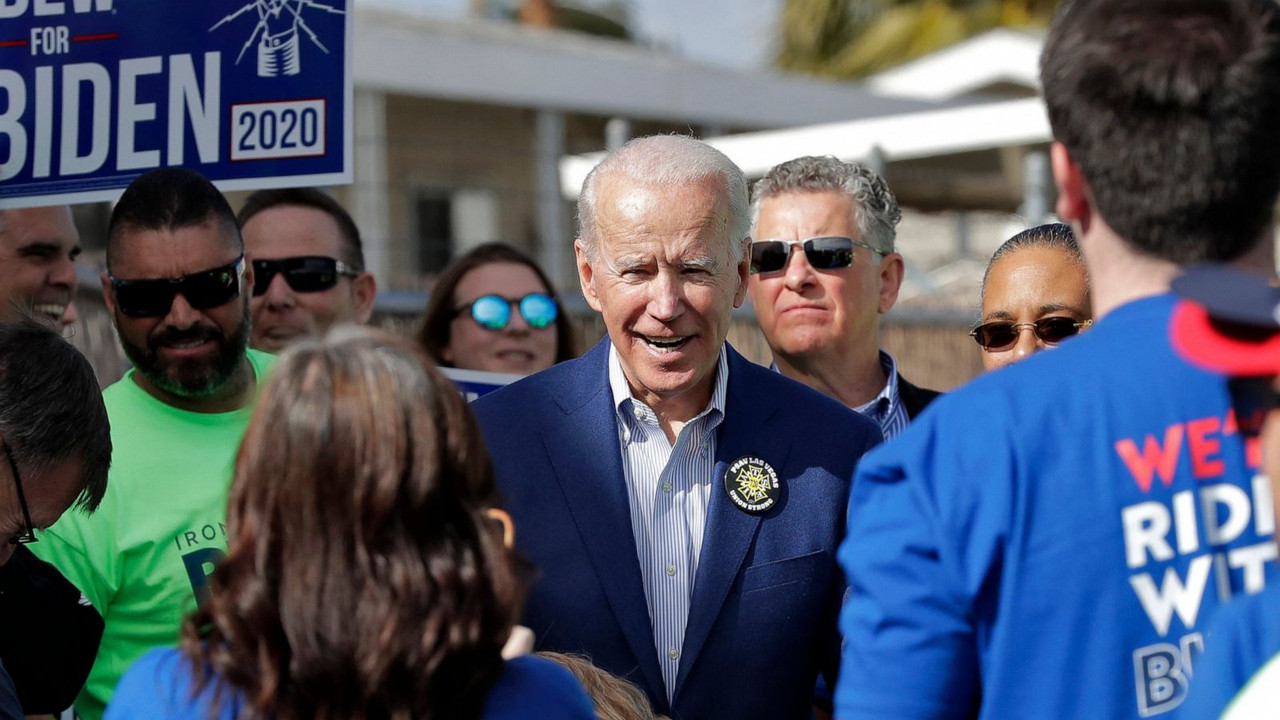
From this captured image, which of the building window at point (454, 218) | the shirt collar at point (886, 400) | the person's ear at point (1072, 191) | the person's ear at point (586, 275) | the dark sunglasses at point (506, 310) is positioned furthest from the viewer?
the building window at point (454, 218)

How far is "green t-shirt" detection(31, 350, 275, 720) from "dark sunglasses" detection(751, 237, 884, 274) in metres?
1.68

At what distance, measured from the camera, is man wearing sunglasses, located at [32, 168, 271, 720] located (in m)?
3.41

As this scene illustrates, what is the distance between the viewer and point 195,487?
356 cm

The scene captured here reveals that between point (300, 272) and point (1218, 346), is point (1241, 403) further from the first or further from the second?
point (300, 272)

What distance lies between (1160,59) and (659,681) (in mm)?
1747

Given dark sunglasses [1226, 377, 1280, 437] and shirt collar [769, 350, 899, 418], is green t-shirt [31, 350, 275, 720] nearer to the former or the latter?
shirt collar [769, 350, 899, 418]

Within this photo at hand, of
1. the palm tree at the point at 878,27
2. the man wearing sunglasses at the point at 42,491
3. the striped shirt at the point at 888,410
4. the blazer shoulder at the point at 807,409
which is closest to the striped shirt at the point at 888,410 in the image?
the striped shirt at the point at 888,410

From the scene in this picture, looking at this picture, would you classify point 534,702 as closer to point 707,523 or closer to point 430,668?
point 430,668

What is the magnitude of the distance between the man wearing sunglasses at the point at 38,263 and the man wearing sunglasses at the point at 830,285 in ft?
6.95

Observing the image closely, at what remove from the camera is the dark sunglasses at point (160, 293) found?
3785 mm

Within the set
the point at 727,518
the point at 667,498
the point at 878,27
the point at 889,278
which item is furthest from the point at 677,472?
the point at 878,27

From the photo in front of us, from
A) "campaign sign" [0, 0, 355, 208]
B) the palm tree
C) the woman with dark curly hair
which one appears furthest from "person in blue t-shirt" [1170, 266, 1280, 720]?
the palm tree

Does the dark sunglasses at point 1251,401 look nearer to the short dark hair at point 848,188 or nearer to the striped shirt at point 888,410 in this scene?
the striped shirt at point 888,410

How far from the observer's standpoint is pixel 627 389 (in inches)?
128
